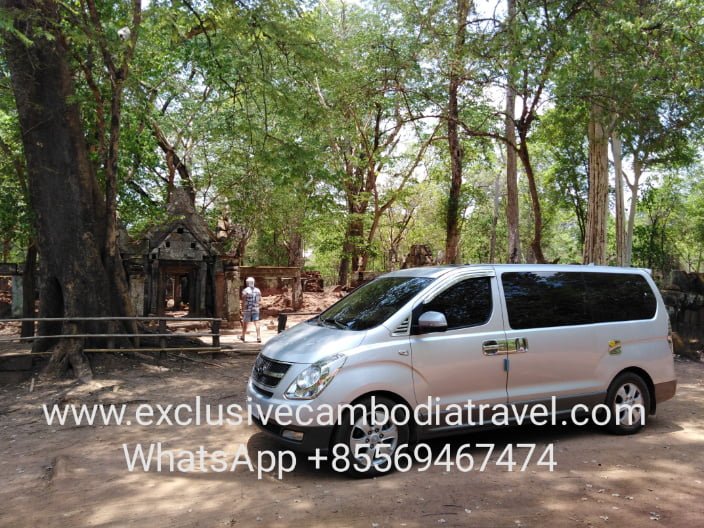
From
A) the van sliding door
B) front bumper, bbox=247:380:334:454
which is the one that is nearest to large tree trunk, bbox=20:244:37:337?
front bumper, bbox=247:380:334:454

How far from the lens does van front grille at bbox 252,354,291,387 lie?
4.95m

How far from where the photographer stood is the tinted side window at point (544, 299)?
570 cm

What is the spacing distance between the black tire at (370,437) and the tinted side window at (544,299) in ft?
5.42

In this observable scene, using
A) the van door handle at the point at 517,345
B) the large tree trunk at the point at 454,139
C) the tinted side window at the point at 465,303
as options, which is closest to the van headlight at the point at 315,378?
the tinted side window at the point at 465,303

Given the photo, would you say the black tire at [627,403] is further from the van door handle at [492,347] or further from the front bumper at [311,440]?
the front bumper at [311,440]

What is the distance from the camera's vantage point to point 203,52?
1300 cm

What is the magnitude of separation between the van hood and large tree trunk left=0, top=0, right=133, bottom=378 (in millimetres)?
5861

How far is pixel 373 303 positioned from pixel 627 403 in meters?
3.16

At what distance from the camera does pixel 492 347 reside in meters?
5.39

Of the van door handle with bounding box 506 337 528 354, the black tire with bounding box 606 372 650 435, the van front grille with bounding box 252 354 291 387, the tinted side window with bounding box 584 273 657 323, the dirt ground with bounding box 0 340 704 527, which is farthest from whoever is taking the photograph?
the tinted side window with bounding box 584 273 657 323

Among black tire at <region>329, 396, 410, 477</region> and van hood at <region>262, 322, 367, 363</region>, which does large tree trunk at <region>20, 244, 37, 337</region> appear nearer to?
van hood at <region>262, 322, 367, 363</region>

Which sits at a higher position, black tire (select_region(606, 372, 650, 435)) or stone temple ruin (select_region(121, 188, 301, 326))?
stone temple ruin (select_region(121, 188, 301, 326))

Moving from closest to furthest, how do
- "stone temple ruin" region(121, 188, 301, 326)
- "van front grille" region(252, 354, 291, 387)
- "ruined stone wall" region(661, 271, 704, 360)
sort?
"van front grille" region(252, 354, 291, 387) → "ruined stone wall" region(661, 271, 704, 360) → "stone temple ruin" region(121, 188, 301, 326)

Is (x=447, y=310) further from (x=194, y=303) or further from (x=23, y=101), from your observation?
(x=194, y=303)
